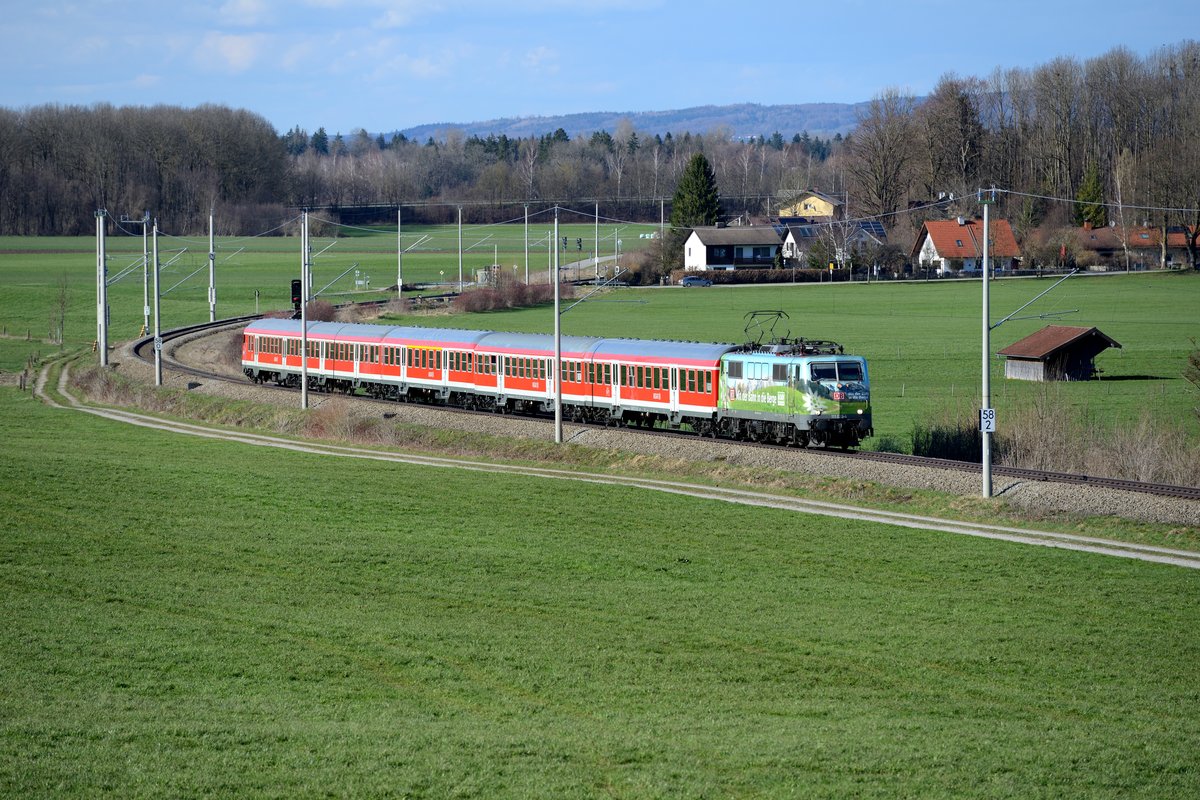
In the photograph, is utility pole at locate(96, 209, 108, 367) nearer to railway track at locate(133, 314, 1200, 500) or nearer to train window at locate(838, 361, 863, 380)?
railway track at locate(133, 314, 1200, 500)

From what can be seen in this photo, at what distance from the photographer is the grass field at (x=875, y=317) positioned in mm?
59000

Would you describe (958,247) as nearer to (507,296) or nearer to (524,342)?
(507,296)

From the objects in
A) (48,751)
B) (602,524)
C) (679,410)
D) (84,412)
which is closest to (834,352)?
(679,410)

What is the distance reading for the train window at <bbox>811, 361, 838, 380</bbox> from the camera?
134 feet

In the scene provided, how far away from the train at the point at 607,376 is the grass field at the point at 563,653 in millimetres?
7211

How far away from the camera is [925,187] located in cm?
15925

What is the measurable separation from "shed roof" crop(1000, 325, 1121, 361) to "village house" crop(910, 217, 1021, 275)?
67.4m

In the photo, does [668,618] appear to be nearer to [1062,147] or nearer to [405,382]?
[405,382]

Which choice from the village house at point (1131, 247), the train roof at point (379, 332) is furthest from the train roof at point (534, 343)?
the village house at point (1131, 247)

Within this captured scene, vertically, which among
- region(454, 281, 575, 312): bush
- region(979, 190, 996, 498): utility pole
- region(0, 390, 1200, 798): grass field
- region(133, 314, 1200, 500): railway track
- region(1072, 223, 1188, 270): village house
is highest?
region(1072, 223, 1188, 270): village house

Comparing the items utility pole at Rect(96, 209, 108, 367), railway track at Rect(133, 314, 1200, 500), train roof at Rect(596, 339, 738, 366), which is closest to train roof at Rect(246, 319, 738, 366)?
train roof at Rect(596, 339, 738, 366)

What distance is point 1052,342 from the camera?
65.9m

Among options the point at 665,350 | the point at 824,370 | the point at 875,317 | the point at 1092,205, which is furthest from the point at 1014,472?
the point at 1092,205

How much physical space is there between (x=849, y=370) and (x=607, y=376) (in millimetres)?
11245
